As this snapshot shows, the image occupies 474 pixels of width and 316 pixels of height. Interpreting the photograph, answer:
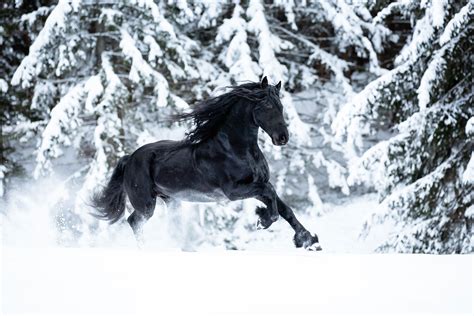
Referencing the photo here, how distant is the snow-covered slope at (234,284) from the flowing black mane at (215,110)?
1803mm

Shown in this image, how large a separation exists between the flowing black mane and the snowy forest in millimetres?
3960

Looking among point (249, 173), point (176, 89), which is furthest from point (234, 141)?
point (176, 89)

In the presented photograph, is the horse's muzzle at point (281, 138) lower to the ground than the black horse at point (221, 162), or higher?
higher

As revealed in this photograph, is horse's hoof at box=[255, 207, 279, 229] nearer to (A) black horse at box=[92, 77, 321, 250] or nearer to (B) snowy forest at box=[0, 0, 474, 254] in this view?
(A) black horse at box=[92, 77, 321, 250]

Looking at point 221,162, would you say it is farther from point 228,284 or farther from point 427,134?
point 427,134

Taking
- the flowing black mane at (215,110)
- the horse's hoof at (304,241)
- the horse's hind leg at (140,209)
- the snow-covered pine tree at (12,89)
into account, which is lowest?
the snow-covered pine tree at (12,89)

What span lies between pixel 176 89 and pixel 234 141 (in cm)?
930

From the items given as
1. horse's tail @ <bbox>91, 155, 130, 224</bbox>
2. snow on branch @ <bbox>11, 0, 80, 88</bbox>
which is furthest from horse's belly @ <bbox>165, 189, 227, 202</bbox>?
snow on branch @ <bbox>11, 0, 80, 88</bbox>

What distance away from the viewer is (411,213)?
11.0m

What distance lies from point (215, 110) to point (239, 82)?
3.88 metres

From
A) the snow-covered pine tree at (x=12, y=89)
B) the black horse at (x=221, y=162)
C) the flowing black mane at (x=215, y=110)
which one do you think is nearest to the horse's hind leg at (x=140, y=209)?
the black horse at (x=221, y=162)

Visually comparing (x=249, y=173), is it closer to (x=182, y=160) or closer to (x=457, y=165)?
(x=182, y=160)

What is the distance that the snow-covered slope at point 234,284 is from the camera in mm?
4113

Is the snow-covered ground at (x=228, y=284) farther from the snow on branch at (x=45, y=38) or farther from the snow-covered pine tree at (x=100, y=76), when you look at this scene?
the snow on branch at (x=45, y=38)
